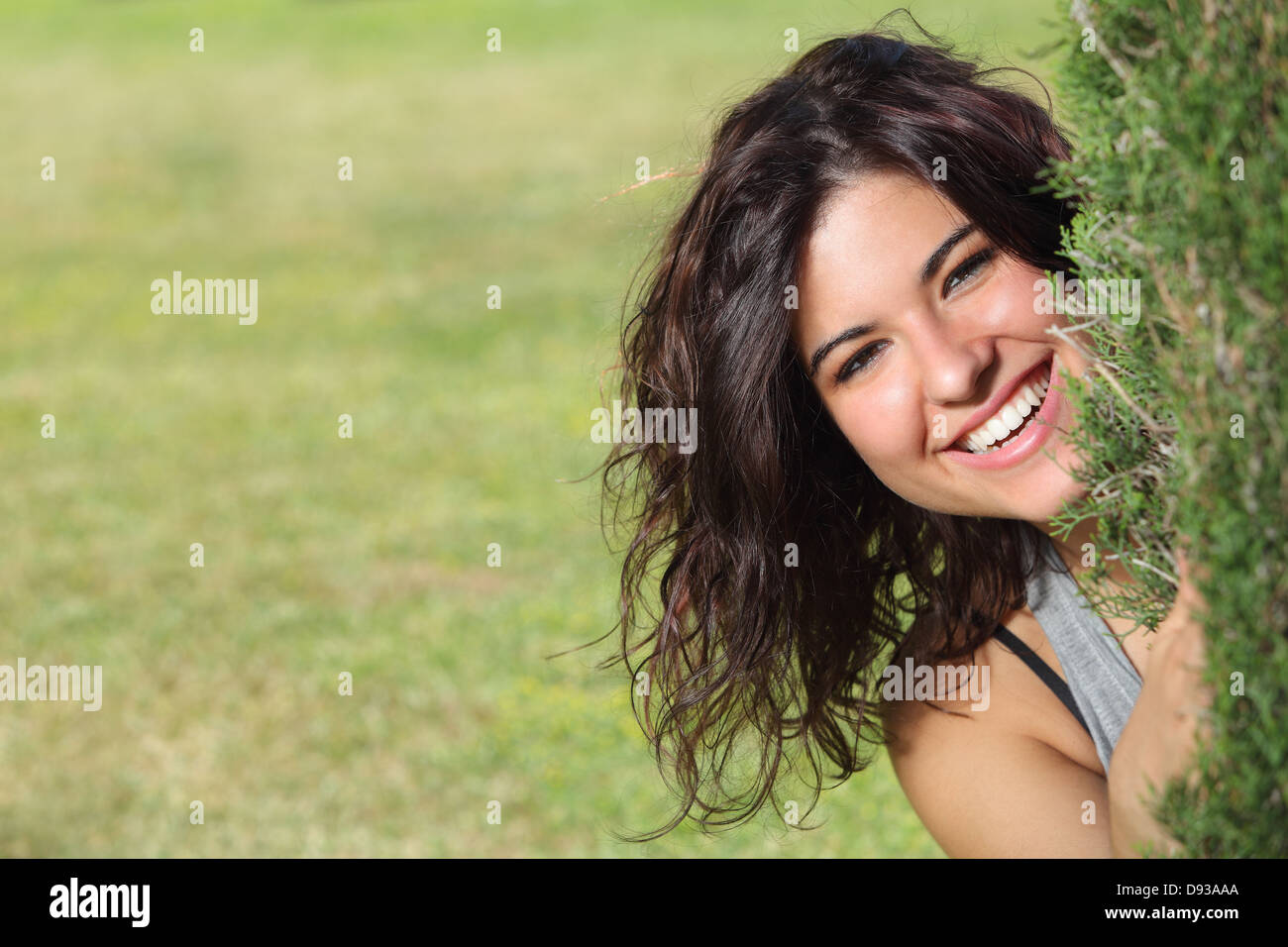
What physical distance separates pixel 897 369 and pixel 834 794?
3683 millimetres

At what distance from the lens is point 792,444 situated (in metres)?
2.64

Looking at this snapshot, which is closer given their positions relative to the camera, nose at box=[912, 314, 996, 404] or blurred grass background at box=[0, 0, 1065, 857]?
nose at box=[912, 314, 996, 404]

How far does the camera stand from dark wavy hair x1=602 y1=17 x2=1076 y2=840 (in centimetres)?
243

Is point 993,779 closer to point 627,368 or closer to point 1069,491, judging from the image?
point 1069,491

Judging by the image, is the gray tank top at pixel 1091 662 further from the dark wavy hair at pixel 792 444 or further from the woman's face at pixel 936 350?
the woman's face at pixel 936 350

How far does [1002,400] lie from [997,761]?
32.0 inches

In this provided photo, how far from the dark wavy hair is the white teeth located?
0.22 meters
